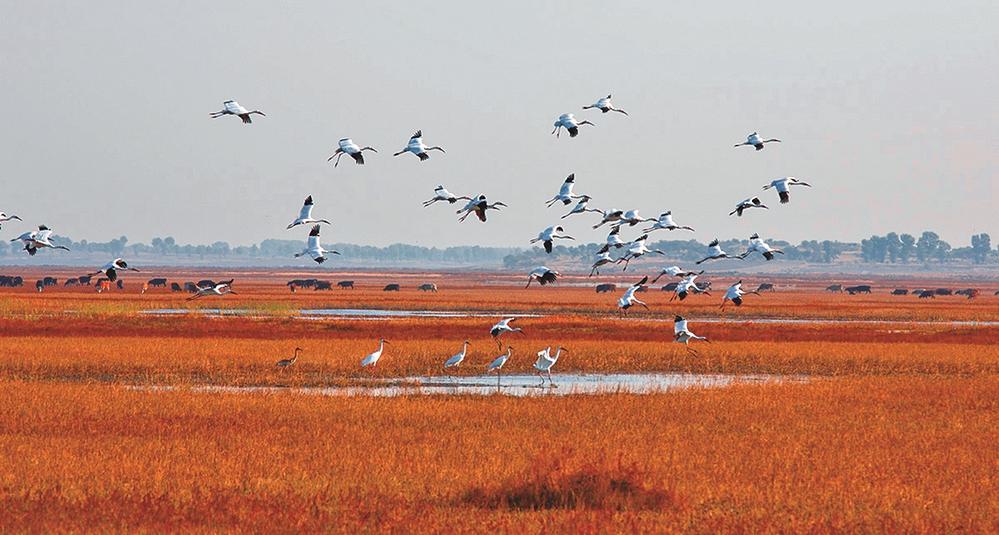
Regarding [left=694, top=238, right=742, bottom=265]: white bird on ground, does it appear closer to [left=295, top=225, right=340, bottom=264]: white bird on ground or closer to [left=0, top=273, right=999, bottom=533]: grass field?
[left=0, top=273, right=999, bottom=533]: grass field

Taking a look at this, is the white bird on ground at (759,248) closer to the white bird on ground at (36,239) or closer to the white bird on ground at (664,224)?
the white bird on ground at (664,224)

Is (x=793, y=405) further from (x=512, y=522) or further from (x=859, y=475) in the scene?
(x=512, y=522)

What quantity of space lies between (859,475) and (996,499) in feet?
7.74

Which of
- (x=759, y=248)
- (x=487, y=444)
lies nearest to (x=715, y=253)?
(x=759, y=248)

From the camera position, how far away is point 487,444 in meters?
21.2

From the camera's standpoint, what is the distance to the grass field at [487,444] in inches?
583

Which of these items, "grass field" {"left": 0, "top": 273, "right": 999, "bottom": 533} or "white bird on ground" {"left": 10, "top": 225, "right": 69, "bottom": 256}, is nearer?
"grass field" {"left": 0, "top": 273, "right": 999, "bottom": 533}

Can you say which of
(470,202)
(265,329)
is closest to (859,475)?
(470,202)

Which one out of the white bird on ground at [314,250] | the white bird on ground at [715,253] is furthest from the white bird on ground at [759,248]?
the white bird on ground at [314,250]

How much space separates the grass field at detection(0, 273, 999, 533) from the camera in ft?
48.6

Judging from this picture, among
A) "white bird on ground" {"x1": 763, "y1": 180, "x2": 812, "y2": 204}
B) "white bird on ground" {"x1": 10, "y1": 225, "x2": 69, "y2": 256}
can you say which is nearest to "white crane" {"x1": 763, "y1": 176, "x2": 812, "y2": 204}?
"white bird on ground" {"x1": 763, "y1": 180, "x2": 812, "y2": 204}

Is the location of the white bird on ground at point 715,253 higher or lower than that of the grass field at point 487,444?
higher

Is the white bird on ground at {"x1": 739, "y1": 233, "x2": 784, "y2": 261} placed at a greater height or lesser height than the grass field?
greater

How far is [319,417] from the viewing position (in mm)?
24641
